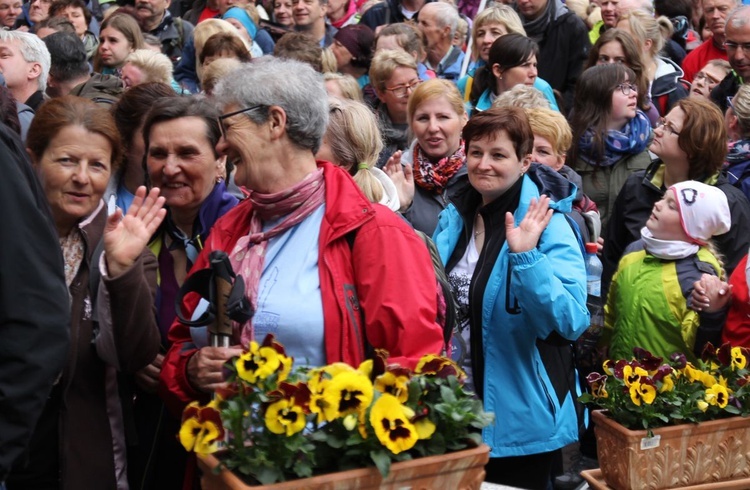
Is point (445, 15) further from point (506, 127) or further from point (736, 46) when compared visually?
point (506, 127)

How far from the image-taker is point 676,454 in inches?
155

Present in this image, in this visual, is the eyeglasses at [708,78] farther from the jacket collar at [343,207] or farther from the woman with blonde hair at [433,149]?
the jacket collar at [343,207]

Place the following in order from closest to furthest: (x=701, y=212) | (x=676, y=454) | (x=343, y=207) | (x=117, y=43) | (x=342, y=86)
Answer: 1. (x=343, y=207)
2. (x=676, y=454)
3. (x=701, y=212)
4. (x=342, y=86)
5. (x=117, y=43)

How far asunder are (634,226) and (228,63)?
261cm

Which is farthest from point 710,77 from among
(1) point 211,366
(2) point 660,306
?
(1) point 211,366

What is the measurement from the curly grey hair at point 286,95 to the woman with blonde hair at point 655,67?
17.4ft

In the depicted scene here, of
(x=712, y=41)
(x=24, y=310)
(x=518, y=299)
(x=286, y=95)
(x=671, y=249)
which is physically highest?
(x=286, y=95)

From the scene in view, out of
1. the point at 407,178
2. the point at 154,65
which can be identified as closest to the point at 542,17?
the point at 154,65

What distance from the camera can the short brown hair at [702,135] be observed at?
585 centimetres

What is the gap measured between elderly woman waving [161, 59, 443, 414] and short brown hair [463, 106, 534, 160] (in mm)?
1342

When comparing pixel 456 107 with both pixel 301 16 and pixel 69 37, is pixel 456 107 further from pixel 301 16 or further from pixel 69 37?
pixel 301 16

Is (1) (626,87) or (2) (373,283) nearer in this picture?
(2) (373,283)

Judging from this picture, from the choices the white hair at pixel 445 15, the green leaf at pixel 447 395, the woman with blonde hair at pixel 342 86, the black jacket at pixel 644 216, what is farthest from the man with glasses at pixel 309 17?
the green leaf at pixel 447 395

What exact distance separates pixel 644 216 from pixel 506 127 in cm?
185
